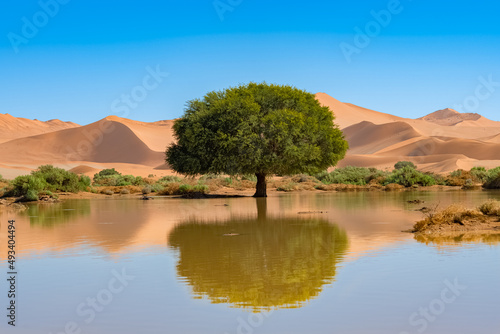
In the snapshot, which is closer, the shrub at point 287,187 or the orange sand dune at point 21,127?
the shrub at point 287,187

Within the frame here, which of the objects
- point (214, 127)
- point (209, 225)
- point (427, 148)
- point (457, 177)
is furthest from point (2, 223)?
point (427, 148)

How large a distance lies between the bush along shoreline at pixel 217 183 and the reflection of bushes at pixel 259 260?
17.4m

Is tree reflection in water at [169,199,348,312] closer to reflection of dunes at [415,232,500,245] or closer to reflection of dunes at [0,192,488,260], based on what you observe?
reflection of dunes at [0,192,488,260]

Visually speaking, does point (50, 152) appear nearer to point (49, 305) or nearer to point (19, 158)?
point (19, 158)

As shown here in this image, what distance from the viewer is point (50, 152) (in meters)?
109

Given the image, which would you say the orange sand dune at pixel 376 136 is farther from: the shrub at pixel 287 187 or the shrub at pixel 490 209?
the shrub at pixel 490 209

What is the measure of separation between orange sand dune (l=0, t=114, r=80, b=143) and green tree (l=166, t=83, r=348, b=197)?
118 meters

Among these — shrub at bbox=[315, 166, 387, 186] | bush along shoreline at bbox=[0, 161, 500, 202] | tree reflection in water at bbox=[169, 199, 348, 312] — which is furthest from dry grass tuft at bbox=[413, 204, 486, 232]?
shrub at bbox=[315, 166, 387, 186]

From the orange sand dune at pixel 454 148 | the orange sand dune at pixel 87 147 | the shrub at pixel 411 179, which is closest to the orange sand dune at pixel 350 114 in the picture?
the orange sand dune at pixel 454 148

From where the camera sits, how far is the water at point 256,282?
5586 mm

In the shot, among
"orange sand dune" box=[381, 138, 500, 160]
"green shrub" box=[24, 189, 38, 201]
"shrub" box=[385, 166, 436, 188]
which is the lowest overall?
"green shrub" box=[24, 189, 38, 201]

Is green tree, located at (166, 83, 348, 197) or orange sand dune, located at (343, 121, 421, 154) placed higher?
orange sand dune, located at (343, 121, 421, 154)

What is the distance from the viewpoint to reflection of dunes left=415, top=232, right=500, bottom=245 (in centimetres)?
1086

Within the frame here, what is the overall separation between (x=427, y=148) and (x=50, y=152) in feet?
221
